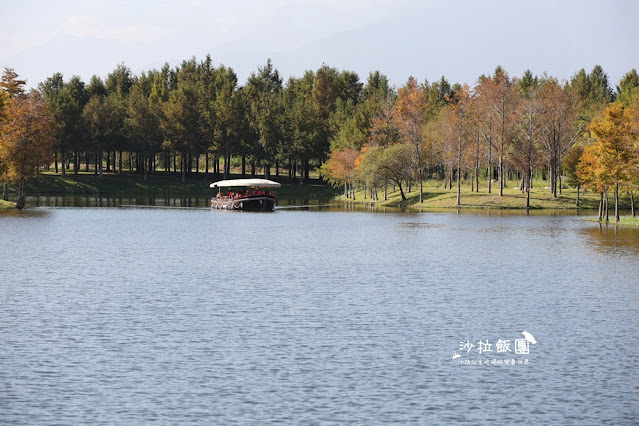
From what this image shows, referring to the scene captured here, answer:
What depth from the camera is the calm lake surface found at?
64.3 ft

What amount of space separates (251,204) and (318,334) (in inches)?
3513

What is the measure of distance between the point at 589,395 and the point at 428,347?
20.5ft

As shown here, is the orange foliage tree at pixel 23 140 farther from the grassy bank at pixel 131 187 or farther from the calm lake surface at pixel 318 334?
the calm lake surface at pixel 318 334

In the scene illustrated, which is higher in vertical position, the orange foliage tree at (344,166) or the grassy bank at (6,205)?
the orange foliage tree at (344,166)

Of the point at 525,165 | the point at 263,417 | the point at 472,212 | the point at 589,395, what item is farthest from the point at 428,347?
the point at 525,165

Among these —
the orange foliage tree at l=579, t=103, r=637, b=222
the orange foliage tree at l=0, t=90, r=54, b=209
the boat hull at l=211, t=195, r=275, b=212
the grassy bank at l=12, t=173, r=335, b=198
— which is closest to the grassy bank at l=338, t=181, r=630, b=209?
the boat hull at l=211, t=195, r=275, b=212

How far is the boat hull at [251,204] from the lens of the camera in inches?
4520

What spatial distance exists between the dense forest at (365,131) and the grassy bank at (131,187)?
4.64m

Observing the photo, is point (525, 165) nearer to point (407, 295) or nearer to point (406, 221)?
point (406, 221)

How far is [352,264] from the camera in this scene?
48969mm

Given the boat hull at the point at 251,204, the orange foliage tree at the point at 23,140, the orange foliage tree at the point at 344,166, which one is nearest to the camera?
the orange foliage tree at the point at 23,140

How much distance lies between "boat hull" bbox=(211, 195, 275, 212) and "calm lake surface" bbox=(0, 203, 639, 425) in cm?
5649

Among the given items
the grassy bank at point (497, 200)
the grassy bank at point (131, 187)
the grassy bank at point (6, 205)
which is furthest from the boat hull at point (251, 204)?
the grassy bank at point (131, 187)

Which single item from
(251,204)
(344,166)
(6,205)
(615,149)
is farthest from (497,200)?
(6,205)
